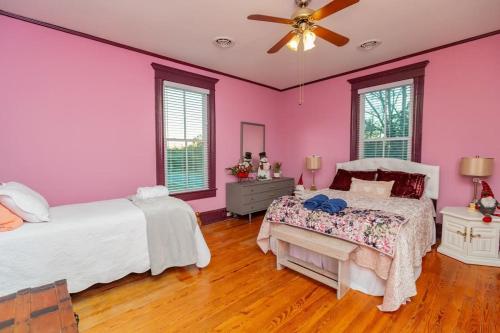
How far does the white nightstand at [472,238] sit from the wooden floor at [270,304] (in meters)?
0.13

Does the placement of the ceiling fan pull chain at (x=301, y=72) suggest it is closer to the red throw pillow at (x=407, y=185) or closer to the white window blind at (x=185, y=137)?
the white window blind at (x=185, y=137)

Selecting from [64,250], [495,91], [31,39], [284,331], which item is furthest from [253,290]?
[495,91]

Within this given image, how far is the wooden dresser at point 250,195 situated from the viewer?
13.8 feet

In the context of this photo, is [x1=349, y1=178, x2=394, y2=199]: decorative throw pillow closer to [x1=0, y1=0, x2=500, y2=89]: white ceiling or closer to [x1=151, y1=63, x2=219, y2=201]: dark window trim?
[x1=0, y1=0, x2=500, y2=89]: white ceiling

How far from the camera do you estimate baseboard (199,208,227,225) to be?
4.19 meters

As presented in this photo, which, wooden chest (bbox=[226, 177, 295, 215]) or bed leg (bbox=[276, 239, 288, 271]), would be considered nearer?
bed leg (bbox=[276, 239, 288, 271])

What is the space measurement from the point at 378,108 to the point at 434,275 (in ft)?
8.69

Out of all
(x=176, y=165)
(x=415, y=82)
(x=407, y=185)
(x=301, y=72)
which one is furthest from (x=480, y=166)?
(x=176, y=165)

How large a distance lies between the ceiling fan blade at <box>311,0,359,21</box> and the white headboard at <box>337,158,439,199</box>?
8.89 ft

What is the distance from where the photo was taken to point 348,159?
4.36m

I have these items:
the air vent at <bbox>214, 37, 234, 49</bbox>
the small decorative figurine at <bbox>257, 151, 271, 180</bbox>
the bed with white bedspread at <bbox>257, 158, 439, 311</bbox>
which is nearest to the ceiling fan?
the air vent at <bbox>214, 37, 234, 49</bbox>

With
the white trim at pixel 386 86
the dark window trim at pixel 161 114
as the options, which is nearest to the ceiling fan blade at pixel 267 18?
the dark window trim at pixel 161 114

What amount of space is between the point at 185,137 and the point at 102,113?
125 cm

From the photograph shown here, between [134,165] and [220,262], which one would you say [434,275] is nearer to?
[220,262]
